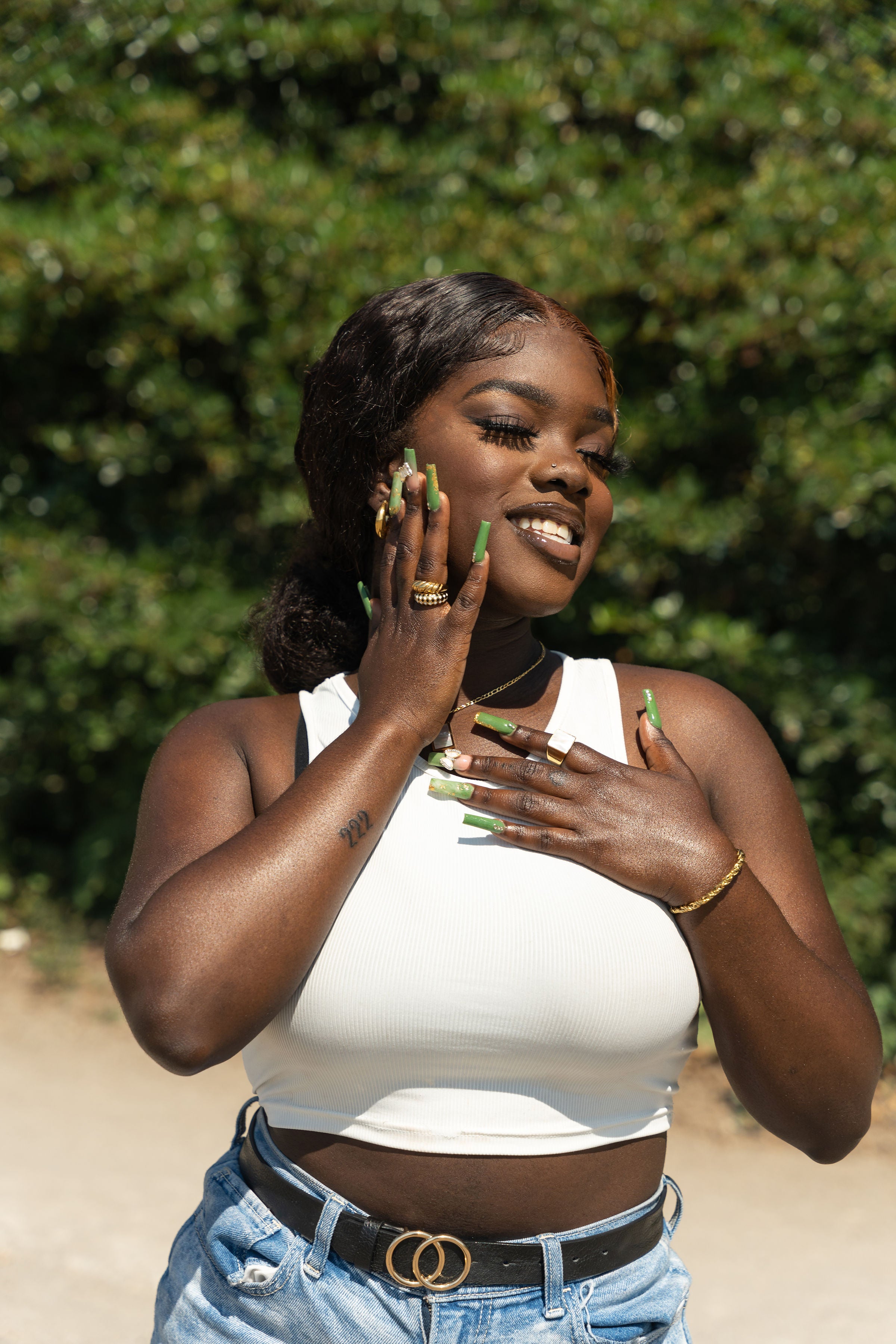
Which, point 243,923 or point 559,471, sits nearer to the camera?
point 243,923

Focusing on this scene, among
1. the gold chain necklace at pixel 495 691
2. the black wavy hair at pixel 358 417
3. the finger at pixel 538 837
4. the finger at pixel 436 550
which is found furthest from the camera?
the gold chain necklace at pixel 495 691

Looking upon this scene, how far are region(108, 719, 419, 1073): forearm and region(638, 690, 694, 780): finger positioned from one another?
42 cm

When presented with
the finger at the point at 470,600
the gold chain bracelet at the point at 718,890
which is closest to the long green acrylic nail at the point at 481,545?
the finger at the point at 470,600

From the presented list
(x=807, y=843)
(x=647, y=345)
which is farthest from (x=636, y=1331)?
(x=647, y=345)

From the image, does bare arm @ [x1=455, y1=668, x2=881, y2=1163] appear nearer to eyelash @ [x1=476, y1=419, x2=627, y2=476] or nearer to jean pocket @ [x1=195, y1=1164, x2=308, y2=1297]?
eyelash @ [x1=476, y1=419, x2=627, y2=476]

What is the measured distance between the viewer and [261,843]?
1586 mm

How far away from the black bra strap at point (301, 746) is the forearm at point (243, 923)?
17 cm

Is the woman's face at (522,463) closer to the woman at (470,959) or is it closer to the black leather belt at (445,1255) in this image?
the woman at (470,959)

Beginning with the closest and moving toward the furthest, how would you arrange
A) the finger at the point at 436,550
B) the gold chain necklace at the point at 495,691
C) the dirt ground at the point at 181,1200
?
Answer: the finger at the point at 436,550
the gold chain necklace at the point at 495,691
the dirt ground at the point at 181,1200

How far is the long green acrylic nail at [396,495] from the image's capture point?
1828 millimetres

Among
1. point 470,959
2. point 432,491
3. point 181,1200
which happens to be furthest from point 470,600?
point 181,1200

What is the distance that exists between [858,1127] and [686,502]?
3.30 meters

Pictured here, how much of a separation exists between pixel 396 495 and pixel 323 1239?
44.8 inches

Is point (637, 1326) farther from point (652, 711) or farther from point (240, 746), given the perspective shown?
point (240, 746)
